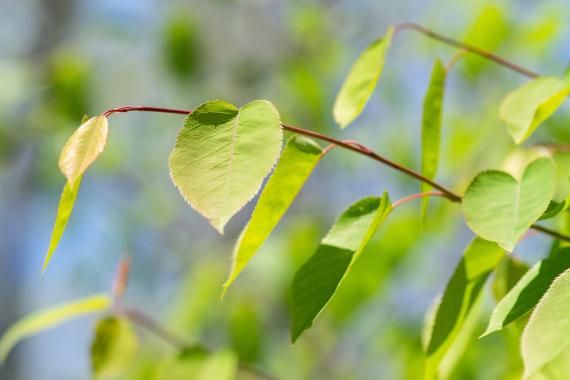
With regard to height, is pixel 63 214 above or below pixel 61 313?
above

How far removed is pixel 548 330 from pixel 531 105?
243mm

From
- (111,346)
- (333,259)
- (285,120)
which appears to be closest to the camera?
(333,259)

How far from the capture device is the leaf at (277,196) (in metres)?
0.39

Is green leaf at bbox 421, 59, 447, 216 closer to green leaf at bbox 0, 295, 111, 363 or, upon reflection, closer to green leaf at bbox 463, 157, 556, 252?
green leaf at bbox 463, 157, 556, 252

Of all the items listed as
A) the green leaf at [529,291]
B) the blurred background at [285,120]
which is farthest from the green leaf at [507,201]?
the blurred background at [285,120]

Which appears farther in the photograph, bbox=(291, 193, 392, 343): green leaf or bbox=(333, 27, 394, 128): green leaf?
bbox=(333, 27, 394, 128): green leaf

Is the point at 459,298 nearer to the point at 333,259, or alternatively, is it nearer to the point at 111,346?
the point at 333,259

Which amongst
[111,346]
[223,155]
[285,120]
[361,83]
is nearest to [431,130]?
[361,83]

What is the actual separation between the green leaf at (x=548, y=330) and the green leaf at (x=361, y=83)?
224mm

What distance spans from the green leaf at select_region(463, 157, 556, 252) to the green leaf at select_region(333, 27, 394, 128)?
4.8 inches

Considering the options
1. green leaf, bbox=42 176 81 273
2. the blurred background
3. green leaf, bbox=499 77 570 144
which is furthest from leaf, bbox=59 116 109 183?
the blurred background

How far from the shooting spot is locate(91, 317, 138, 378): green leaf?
0.65m

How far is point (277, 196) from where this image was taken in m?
0.41

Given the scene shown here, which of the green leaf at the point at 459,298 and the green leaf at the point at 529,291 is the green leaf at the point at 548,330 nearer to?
the green leaf at the point at 529,291
